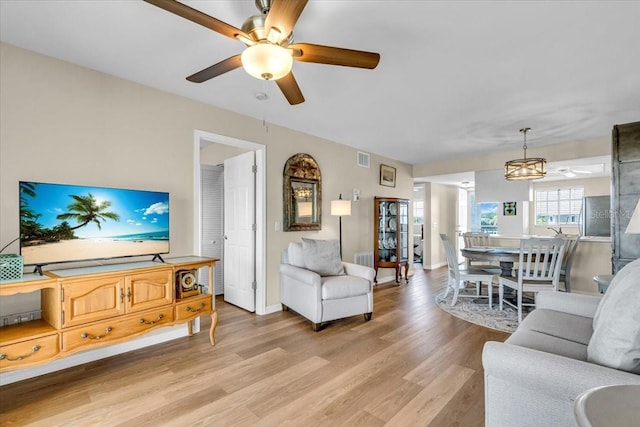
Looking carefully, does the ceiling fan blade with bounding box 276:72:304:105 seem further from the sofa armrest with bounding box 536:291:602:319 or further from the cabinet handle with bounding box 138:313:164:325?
the sofa armrest with bounding box 536:291:602:319

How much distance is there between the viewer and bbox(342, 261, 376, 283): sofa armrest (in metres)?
3.66

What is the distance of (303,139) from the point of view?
4.41 metres

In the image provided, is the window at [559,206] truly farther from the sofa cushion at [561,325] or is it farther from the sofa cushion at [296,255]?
the sofa cushion at [296,255]

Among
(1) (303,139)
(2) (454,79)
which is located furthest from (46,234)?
(2) (454,79)

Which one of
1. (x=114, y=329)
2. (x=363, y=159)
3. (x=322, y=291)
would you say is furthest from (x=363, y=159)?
(x=114, y=329)

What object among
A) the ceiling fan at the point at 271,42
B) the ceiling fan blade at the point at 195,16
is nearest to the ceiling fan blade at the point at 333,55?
the ceiling fan at the point at 271,42

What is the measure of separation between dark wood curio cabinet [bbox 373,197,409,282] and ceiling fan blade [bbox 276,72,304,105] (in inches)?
139

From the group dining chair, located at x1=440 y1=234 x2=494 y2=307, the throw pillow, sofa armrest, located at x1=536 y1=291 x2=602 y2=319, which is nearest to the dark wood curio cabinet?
dining chair, located at x1=440 y1=234 x2=494 y2=307

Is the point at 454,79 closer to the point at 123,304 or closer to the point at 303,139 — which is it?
the point at 303,139

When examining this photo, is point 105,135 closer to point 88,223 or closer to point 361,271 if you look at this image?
point 88,223

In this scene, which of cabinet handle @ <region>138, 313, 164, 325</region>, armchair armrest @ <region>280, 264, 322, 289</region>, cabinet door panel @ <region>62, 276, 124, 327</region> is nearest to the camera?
cabinet door panel @ <region>62, 276, 124, 327</region>

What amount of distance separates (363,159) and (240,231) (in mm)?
2602

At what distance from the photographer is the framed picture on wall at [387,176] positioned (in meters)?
5.87

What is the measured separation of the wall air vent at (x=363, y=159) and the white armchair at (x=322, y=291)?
219 cm
